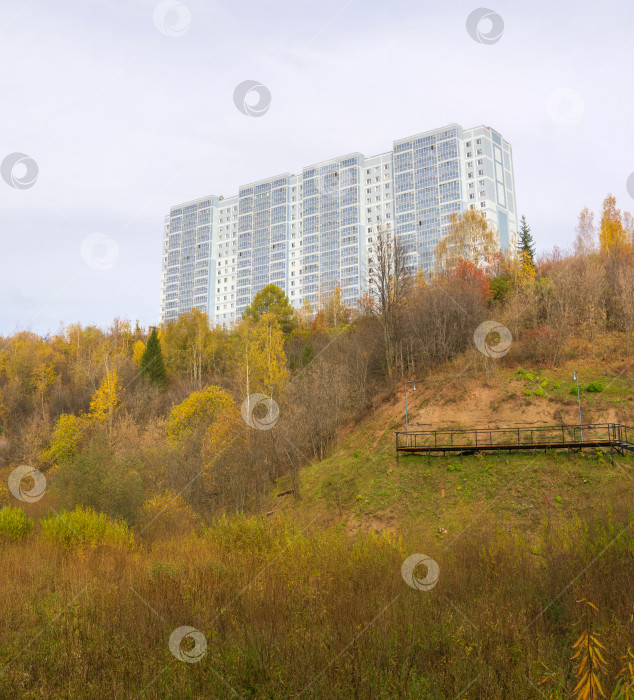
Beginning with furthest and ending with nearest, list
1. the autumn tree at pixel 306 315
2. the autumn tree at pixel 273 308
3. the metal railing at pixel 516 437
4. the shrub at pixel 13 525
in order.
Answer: the autumn tree at pixel 306 315, the autumn tree at pixel 273 308, the metal railing at pixel 516 437, the shrub at pixel 13 525

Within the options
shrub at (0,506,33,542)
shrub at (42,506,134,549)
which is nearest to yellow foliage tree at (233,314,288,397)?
shrub at (0,506,33,542)

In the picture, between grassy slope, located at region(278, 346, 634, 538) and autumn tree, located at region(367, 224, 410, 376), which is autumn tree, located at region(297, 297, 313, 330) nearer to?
autumn tree, located at region(367, 224, 410, 376)

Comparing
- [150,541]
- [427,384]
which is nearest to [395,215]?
[427,384]

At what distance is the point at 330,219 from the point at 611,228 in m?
48.1

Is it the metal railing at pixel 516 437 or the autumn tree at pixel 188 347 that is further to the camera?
the autumn tree at pixel 188 347

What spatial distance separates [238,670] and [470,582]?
6076 mm

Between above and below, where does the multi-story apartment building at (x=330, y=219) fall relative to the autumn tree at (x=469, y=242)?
above

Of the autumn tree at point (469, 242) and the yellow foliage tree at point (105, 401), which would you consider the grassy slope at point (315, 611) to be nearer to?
the yellow foliage tree at point (105, 401)

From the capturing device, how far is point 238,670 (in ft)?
24.1

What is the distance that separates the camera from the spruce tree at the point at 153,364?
178 feet

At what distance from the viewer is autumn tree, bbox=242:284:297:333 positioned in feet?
196

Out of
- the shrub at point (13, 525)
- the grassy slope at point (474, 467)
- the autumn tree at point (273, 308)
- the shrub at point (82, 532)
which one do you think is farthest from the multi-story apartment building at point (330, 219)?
the shrub at point (82, 532)

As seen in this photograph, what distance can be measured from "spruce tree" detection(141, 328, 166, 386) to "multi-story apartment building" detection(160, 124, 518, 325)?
3176 cm

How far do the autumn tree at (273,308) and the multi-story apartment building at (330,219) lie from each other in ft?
56.5
